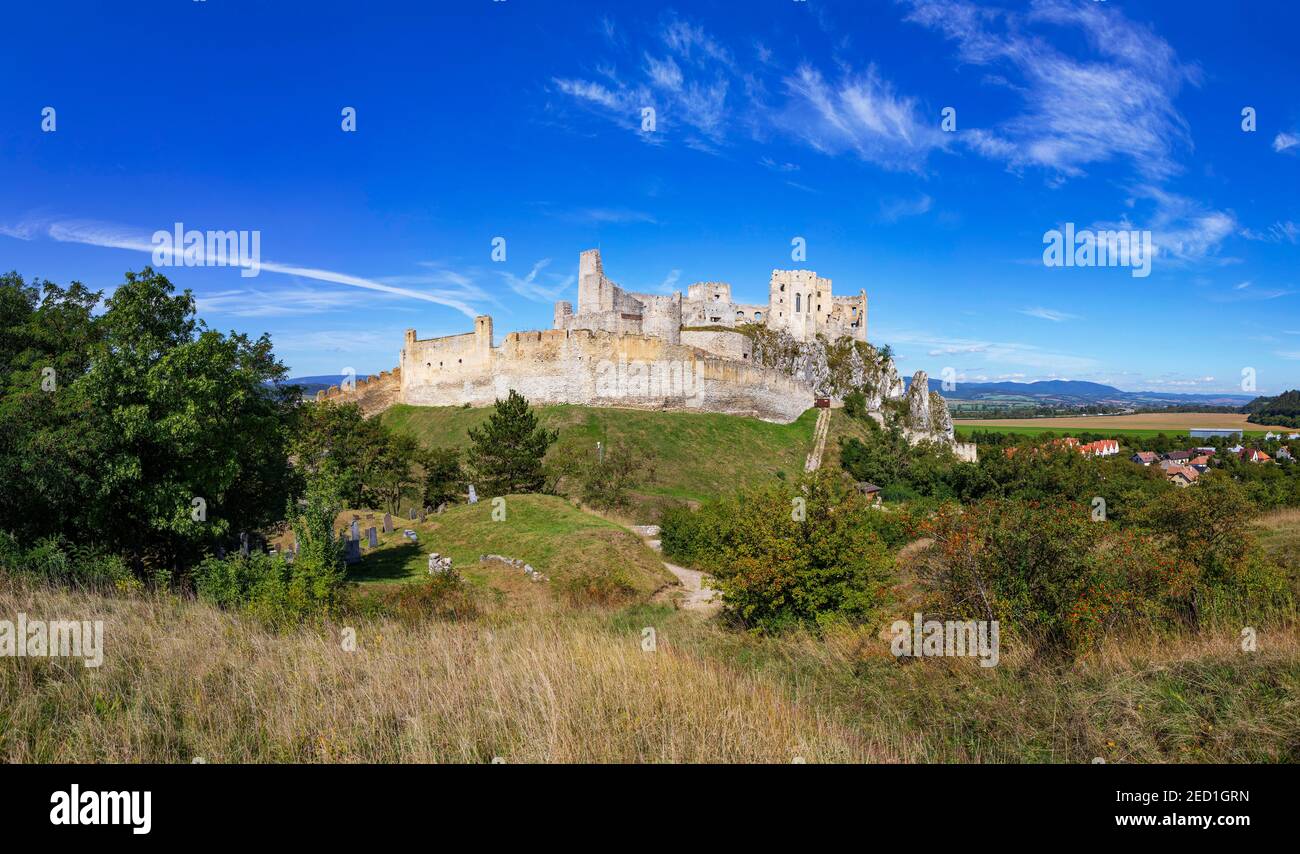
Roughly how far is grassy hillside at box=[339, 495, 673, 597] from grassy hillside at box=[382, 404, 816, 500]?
13.5 meters

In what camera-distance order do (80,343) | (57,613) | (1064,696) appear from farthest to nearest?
(80,343), (57,613), (1064,696)

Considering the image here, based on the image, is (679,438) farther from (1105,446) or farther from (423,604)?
(1105,446)

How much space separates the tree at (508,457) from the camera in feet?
104

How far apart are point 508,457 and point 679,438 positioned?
19.0m

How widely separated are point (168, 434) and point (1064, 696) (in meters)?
17.2

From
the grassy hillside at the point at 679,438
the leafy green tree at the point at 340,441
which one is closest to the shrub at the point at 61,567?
the leafy green tree at the point at 340,441

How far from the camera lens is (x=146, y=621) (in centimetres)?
753

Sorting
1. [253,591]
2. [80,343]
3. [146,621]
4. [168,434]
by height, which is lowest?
[253,591]

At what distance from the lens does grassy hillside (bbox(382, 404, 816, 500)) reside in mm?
44188

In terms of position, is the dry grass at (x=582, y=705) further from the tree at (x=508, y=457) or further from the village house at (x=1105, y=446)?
the village house at (x=1105, y=446)

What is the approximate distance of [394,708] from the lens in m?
5.16

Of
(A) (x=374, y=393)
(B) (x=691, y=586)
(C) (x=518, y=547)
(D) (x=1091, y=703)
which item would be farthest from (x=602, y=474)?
(A) (x=374, y=393)
